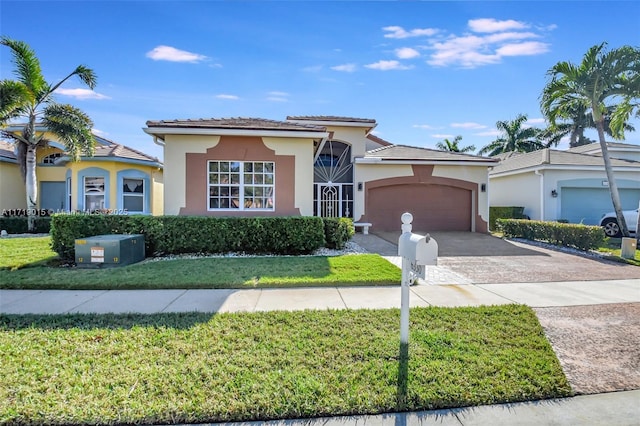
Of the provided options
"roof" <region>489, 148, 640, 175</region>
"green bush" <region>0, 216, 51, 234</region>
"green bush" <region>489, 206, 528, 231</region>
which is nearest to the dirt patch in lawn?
"green bush" <region>489, 206, 528, 231</region>

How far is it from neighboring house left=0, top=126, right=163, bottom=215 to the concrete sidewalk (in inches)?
519

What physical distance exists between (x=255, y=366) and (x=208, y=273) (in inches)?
175

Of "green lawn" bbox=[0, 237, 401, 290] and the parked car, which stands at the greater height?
the parked car

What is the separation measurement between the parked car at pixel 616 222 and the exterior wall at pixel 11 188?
31013 mm

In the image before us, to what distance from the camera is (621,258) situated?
10.2 metres

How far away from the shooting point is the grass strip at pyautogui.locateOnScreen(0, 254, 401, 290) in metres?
6.61

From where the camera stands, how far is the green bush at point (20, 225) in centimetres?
1555

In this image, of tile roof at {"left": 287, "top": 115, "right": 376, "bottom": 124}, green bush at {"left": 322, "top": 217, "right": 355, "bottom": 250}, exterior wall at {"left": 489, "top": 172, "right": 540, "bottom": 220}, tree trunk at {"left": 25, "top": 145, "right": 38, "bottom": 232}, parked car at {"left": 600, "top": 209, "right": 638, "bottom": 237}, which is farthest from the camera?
exterior wall at {"left": 489, "top": 172, "right": 540, "bottom": 220}

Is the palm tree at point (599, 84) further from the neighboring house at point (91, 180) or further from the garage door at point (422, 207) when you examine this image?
the neighboring house at point (91, 180)

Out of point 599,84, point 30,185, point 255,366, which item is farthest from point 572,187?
point 30,185

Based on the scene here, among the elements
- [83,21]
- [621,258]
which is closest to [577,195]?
[621,258]

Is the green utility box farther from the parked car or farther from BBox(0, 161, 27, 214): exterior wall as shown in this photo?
the parked car

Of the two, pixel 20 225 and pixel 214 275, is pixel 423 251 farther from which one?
pixel 20 225

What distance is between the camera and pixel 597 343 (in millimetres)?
4168
